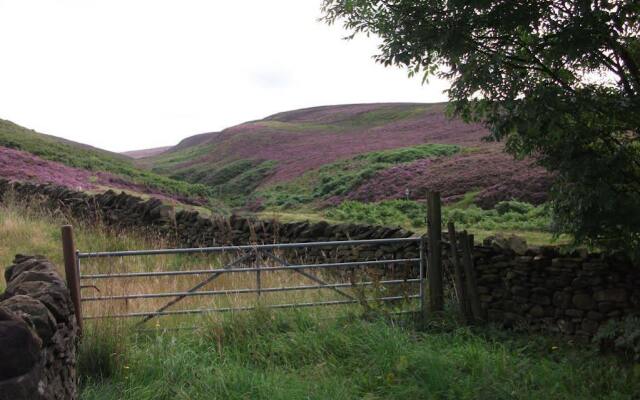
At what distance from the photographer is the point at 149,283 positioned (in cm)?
813

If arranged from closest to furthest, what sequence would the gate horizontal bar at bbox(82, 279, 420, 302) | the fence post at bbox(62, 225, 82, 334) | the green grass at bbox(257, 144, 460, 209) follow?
the fence post at bbox(62, 225, 82, 334)
the gate horizontal bar at bbox(82, 279, 420, 302)
the green grass at bbox(257, 144, 460, 209)

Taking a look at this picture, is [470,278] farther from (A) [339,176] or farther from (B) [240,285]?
(A) [339,176]

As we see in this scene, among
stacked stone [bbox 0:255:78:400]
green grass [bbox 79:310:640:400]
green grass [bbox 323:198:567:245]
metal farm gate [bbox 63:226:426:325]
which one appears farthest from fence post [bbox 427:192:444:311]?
stacked stone [bbox 0:255:78:400]

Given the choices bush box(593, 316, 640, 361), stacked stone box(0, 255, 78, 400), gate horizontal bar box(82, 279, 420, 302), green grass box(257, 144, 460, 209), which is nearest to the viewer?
stacked stone box(0, 255, 78, 400)

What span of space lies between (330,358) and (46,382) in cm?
276

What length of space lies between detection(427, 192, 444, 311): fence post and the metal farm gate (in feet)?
0.51

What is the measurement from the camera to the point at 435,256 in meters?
7.44

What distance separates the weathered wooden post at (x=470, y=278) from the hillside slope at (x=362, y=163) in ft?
4.04

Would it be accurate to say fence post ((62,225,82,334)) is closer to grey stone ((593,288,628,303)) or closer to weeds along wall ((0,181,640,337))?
weeds along wall ((0,181,640,337))

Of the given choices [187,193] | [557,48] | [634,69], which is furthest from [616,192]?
[187,193]

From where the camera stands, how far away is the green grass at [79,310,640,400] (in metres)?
4.92

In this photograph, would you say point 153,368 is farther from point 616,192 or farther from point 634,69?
point 634,69

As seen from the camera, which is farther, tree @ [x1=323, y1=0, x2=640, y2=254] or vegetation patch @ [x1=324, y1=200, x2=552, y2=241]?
vegetation patch @ [x1=324, y1=200, x2=552, y2=241]

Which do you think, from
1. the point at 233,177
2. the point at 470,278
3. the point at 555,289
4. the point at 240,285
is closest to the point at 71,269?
the point at 240,285
